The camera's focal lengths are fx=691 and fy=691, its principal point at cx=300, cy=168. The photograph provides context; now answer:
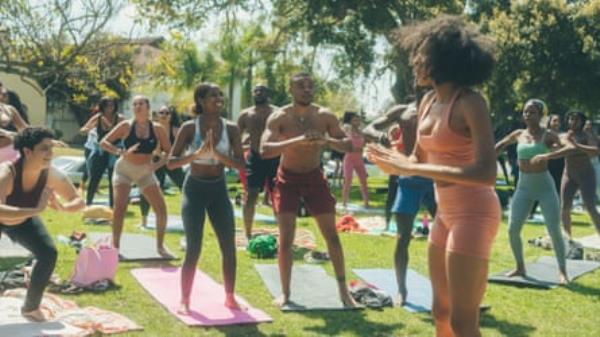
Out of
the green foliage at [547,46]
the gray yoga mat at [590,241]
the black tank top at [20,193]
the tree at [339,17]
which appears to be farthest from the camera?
the green foliage at [547,46]

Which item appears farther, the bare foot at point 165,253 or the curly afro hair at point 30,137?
the bare foot at point 165,253

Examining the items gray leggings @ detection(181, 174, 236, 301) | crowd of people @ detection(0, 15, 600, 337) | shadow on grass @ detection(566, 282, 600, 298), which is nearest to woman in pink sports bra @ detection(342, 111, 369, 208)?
crowd of people @ detection(0, 15, 600, 337)

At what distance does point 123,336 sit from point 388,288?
280 centimetres

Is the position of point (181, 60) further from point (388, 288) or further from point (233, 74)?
point (388, 288)

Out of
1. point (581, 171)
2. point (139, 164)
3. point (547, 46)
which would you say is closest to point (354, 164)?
point (581, 171)

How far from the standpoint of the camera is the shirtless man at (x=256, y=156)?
357 inches

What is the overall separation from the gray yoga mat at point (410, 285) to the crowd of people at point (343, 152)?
179mm

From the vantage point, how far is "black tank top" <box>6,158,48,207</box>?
497 centimetres

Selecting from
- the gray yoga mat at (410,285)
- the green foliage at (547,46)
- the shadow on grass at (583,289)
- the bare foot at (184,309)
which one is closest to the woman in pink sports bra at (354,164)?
the gray yoga mat at (410,285)

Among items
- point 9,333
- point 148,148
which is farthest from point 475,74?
point 148,148

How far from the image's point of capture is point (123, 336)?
501 centimetres

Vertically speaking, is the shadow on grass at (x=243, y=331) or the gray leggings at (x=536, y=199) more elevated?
the gray leggings at (x=536, y=199)

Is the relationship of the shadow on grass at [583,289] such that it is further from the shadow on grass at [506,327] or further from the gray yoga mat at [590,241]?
the gray yoga mat at [590,241]

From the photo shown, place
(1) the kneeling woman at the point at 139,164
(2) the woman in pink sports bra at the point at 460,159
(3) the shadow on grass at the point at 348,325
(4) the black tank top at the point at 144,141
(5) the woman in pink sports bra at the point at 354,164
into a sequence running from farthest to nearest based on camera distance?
1. (5) the woman in pink sports bra at the point at 354,164
2. (4) the black tank top at the point at 144,141
3. (1) the kneeling woman at the point at 139,164
4. (3) the shadow on grass at the point at 348,325
5. (2) the woman in pink sports bra at the point at 460,159
